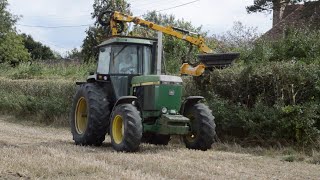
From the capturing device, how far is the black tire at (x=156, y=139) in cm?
1088

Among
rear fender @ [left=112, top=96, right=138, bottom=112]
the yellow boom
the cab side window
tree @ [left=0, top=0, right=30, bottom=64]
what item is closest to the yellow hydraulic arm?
the yellow boom

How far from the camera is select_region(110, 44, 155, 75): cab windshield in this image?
10.7 m

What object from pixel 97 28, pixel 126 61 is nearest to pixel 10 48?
pixel 97 28

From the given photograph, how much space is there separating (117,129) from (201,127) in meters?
1.70

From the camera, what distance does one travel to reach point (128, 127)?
360 inches

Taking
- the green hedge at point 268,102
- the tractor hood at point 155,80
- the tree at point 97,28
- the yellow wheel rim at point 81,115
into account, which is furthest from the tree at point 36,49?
the tractor hood at point 155,80

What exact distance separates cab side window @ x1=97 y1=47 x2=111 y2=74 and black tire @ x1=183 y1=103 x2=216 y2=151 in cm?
218

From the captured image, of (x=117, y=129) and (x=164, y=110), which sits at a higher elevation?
(x=164, y=110)

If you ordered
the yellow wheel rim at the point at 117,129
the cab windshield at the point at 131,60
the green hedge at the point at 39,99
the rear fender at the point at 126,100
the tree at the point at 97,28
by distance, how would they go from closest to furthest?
the rear fender at the point at 126,100 → the yellow wheel rim at the point at 117,129 → the cab windshield at the point at 131,60 → the green hedge at the point at 39,99 → the tree at the point at 97,28

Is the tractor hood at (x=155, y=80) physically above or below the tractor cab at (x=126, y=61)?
below

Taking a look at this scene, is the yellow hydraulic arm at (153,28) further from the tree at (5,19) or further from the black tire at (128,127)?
the tree at (5,19)

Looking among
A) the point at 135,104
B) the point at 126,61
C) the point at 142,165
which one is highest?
the point at 126,61

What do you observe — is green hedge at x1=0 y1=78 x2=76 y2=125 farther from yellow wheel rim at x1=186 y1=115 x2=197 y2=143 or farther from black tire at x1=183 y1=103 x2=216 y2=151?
black tire at x1=183 y1=103 x2=216 y2=151

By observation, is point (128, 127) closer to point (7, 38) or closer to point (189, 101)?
point (189, 101)
